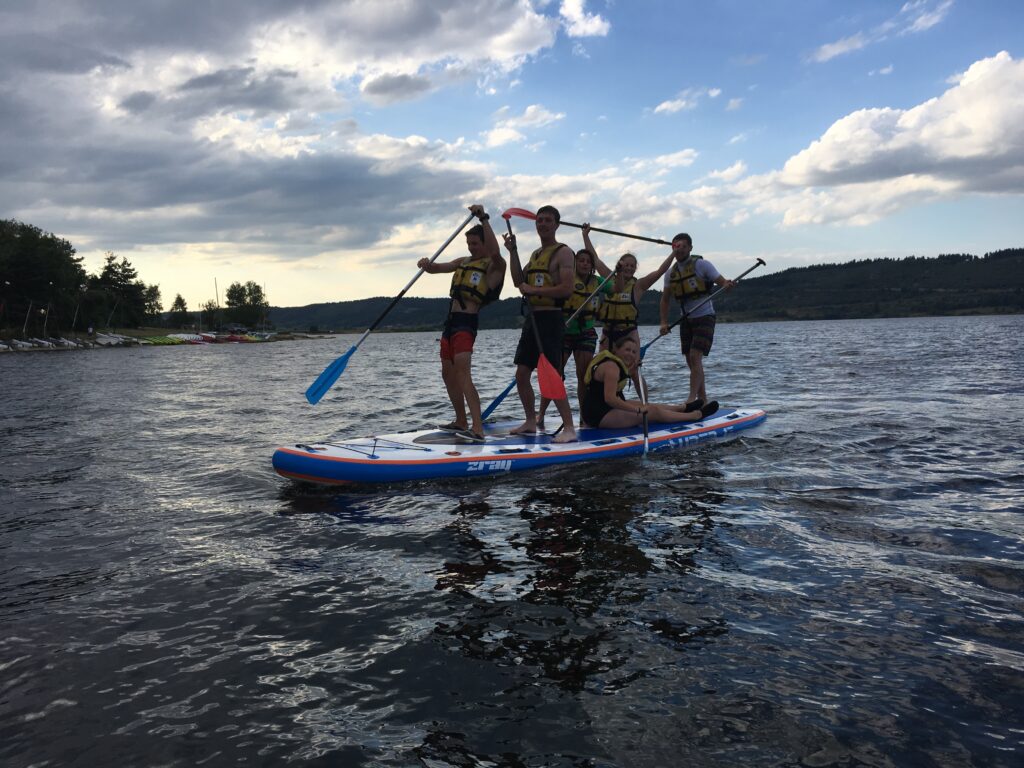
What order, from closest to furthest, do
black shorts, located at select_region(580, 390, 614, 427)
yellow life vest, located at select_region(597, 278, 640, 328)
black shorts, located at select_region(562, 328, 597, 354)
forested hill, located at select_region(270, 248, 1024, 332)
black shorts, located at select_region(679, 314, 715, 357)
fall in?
black shorts, located at select_region(580, 390, 614, 427) → yellow life vest, located at select_region(597, 278, 640, 328) → black shorts, located at select_region(562, 328, 597, 354) → black shorts, located at select_region(679, 314, 715, 357) → forested hill, located at select_region(270, 248, 1024, 332)

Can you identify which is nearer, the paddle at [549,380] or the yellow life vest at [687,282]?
the paddle at [549,380]

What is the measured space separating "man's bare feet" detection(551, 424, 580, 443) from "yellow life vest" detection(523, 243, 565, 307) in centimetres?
173

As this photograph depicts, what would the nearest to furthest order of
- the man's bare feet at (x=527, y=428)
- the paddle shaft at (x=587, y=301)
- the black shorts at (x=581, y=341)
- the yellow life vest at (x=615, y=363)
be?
the yellow life vest at (x=615, y=363) → the man's bare feet at (x=527, y=428) → the paddle shaft at (x=587, y=301) → the black shorts at (x=581, y=341)

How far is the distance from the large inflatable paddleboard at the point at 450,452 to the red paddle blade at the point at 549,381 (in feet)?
2.30

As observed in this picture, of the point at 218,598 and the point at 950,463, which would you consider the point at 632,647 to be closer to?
the point at 218,598

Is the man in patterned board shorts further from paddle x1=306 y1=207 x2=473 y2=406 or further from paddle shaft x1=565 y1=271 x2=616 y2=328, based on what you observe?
paddle x1=306 y1=207 x2=473 y2=406

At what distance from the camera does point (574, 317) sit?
1044cm

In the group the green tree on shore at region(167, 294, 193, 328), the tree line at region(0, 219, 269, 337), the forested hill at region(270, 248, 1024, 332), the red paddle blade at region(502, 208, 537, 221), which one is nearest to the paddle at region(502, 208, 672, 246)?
the red paddle blade at region(502, 208, 537, 221)

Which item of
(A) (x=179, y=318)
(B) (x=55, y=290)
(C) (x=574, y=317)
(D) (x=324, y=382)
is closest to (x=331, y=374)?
(D) (x=324, y=382)

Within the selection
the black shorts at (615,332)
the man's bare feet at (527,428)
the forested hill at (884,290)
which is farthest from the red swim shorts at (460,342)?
the forested hill at (884,290)

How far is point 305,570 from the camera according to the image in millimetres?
5301

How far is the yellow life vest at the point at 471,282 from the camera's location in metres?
8.72

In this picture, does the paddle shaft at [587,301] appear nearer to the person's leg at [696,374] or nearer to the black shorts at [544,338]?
the black shorts at [544,338]

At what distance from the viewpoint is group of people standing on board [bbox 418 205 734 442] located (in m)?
8.79
